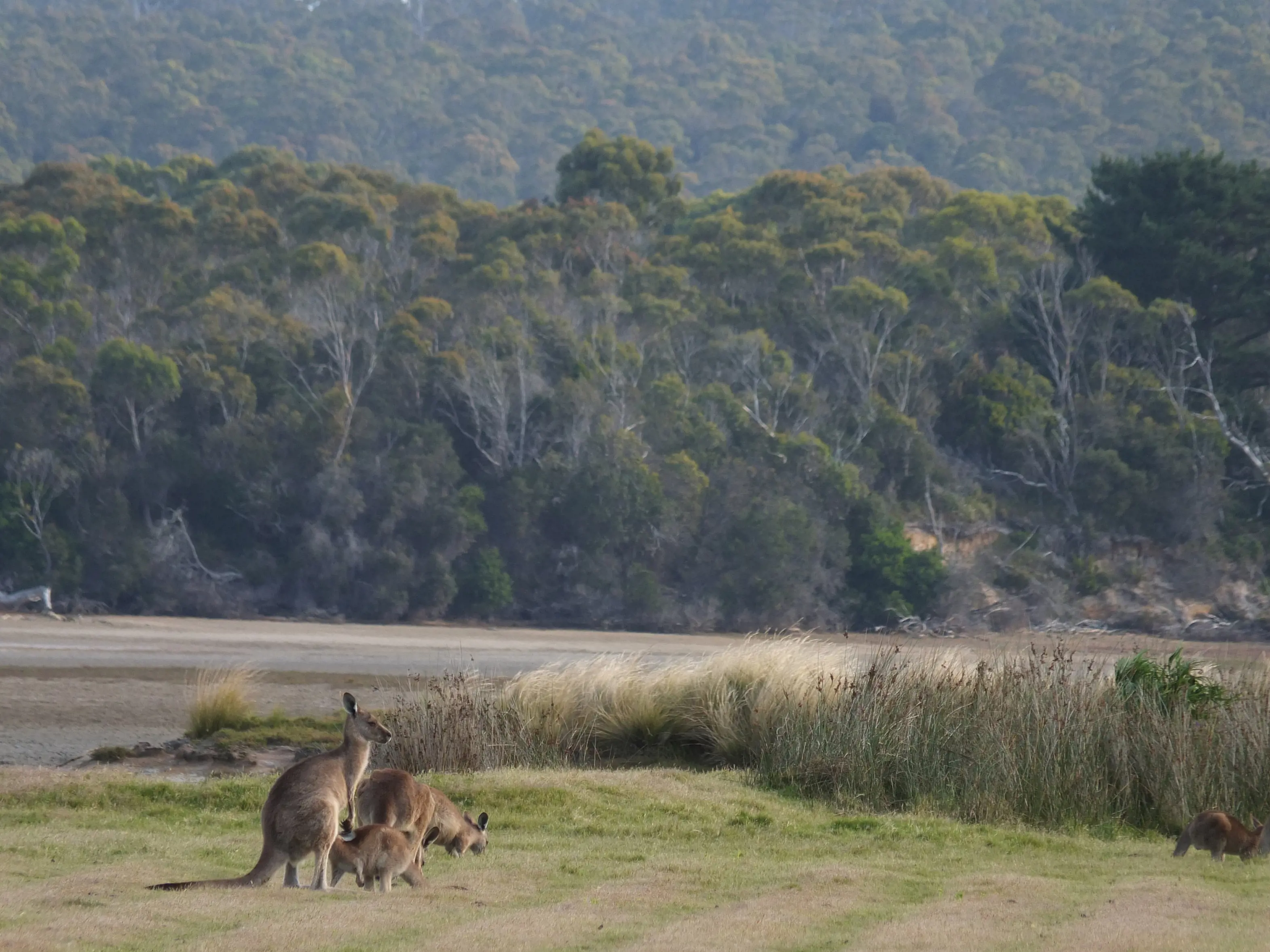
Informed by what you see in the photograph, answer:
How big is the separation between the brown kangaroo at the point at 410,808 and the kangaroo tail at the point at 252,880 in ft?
2.25

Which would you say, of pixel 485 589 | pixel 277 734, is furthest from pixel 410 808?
pixel 485 589

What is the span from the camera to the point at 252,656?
29.3m

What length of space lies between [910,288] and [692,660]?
34.4 meters

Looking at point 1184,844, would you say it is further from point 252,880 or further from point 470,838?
point 252,880

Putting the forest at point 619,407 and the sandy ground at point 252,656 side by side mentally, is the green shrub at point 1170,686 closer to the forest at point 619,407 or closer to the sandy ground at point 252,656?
the sandy ground at point 252,656

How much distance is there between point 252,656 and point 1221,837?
21.7m

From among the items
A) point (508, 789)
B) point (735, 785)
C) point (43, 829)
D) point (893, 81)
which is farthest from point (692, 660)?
point (893, 81)

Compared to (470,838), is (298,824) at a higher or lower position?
higher

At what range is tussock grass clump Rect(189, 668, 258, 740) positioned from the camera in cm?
1733

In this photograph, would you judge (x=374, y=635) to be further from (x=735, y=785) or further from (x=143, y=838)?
(x=143, y=838)

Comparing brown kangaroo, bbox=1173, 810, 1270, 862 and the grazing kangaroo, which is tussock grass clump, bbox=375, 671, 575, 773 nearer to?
the grazing kangaroo

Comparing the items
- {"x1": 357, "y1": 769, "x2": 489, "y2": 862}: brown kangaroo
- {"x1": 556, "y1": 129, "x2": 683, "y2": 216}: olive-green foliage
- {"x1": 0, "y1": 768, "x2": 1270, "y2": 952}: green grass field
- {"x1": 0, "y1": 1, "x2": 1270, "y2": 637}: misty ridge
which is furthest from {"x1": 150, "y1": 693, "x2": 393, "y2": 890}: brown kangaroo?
{"x1": 556, "y1": 129, "x2": 683, "y2": 216}: olive-green foliage

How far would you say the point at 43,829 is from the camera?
10.2 meters

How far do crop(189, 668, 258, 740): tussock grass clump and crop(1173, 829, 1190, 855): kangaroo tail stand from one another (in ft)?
33.8
